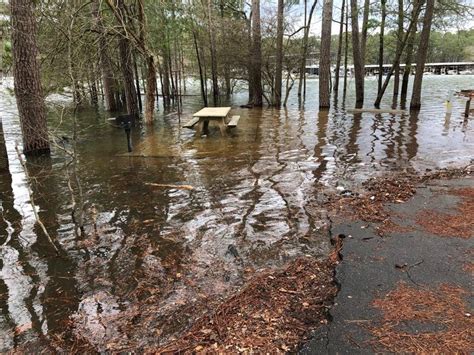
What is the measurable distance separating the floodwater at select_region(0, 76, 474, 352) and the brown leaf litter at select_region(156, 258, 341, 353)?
0.67 ft

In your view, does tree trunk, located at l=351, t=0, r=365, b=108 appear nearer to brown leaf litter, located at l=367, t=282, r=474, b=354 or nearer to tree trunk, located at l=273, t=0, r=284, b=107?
tree trunk, located at l=273, t=0, r=284, b=107

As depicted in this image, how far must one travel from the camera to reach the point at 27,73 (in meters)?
8.15

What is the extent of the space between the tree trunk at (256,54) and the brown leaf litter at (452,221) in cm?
1518

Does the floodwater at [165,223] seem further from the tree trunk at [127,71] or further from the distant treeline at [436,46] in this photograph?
the distant treeline at [436,46]

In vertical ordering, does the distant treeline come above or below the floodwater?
above

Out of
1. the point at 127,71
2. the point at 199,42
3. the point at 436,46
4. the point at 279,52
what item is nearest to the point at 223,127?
the point at 127,71

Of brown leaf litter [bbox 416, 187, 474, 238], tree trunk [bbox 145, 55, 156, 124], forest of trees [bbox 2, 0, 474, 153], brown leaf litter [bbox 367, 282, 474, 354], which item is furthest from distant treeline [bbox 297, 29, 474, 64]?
brown leaf litter [bbox 367, 282, 474, 354]

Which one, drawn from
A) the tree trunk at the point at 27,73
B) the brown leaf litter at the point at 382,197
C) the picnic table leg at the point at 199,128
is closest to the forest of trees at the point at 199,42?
the tree trunk at the point at 27,73

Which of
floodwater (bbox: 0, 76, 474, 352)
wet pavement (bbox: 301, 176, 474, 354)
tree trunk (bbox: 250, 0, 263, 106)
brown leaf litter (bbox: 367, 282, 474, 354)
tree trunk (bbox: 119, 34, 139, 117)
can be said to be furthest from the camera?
tree trunk (bbox: 250, 0, 263, 106)

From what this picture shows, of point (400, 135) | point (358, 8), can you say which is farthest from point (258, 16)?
point (400, 135)

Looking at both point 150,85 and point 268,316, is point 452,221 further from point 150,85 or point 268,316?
point 150,85

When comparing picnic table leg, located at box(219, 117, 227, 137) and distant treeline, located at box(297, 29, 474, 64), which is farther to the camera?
distant treeline, located at box(297, 29, 474, 64)

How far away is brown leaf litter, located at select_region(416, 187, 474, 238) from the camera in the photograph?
12.3 feet

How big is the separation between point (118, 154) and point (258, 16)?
39.1 ft
